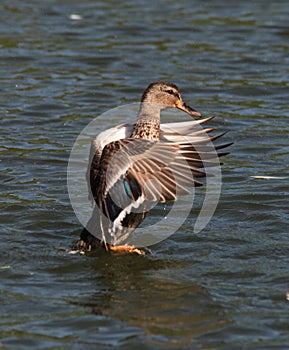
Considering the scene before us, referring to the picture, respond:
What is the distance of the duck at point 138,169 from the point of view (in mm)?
6348

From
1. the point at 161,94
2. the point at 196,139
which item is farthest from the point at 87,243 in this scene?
the point at 161,94

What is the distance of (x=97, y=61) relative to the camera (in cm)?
1312

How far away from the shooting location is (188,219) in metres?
7.98

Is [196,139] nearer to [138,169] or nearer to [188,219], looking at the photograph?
[138,169]

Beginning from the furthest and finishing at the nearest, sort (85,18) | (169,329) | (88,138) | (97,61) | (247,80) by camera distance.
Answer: (85,18)
(97,61)
(247,80)
(88,138)
(169,329)

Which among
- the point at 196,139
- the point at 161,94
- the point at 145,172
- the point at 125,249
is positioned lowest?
the point at 125,249

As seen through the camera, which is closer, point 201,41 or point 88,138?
point 88,138

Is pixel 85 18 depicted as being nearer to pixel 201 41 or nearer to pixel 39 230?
pixel 201 41

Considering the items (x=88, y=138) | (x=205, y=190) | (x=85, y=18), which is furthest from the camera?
(x=85, y=18)

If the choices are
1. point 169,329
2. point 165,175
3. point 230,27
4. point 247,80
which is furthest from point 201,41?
point 169,329

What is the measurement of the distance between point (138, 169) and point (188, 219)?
1713mm

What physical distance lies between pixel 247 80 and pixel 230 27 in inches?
99.2

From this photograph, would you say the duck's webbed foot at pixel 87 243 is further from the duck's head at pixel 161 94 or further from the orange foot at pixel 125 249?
the duck's head at pixel 161 94

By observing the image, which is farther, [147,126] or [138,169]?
[147,126]
